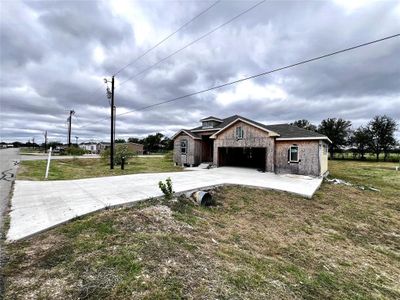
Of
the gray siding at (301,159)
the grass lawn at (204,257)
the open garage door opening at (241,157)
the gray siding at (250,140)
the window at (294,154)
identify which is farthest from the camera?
the open garage door opening at (241,157)

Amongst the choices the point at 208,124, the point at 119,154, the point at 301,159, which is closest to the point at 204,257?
the point at 301,159

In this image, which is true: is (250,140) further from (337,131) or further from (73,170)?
(337,131)

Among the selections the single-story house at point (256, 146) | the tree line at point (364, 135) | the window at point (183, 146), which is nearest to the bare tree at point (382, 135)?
the tree line at point (364, 135)

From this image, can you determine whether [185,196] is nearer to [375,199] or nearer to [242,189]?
[242,189]

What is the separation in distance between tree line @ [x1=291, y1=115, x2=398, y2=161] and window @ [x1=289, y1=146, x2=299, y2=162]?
4128 cm

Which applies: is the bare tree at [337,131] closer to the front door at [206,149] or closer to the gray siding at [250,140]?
the front door at [206,149]

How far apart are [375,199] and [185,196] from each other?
31.1ft

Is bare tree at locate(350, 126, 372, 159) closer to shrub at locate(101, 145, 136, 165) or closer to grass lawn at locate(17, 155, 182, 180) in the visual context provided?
grass lawn at locate(17, 155, 182, 180)

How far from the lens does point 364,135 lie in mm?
46312

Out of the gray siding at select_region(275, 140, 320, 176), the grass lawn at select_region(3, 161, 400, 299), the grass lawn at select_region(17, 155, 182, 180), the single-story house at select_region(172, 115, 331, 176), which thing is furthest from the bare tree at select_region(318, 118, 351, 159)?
the grass lawn at select_region(3, 161, 400, 299)

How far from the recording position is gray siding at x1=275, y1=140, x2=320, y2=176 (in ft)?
47.2

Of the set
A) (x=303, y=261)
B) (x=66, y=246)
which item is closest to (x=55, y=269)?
(x=66, y=246)

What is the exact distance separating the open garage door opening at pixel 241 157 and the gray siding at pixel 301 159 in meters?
4.18

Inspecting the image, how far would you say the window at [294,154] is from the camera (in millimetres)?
15148
